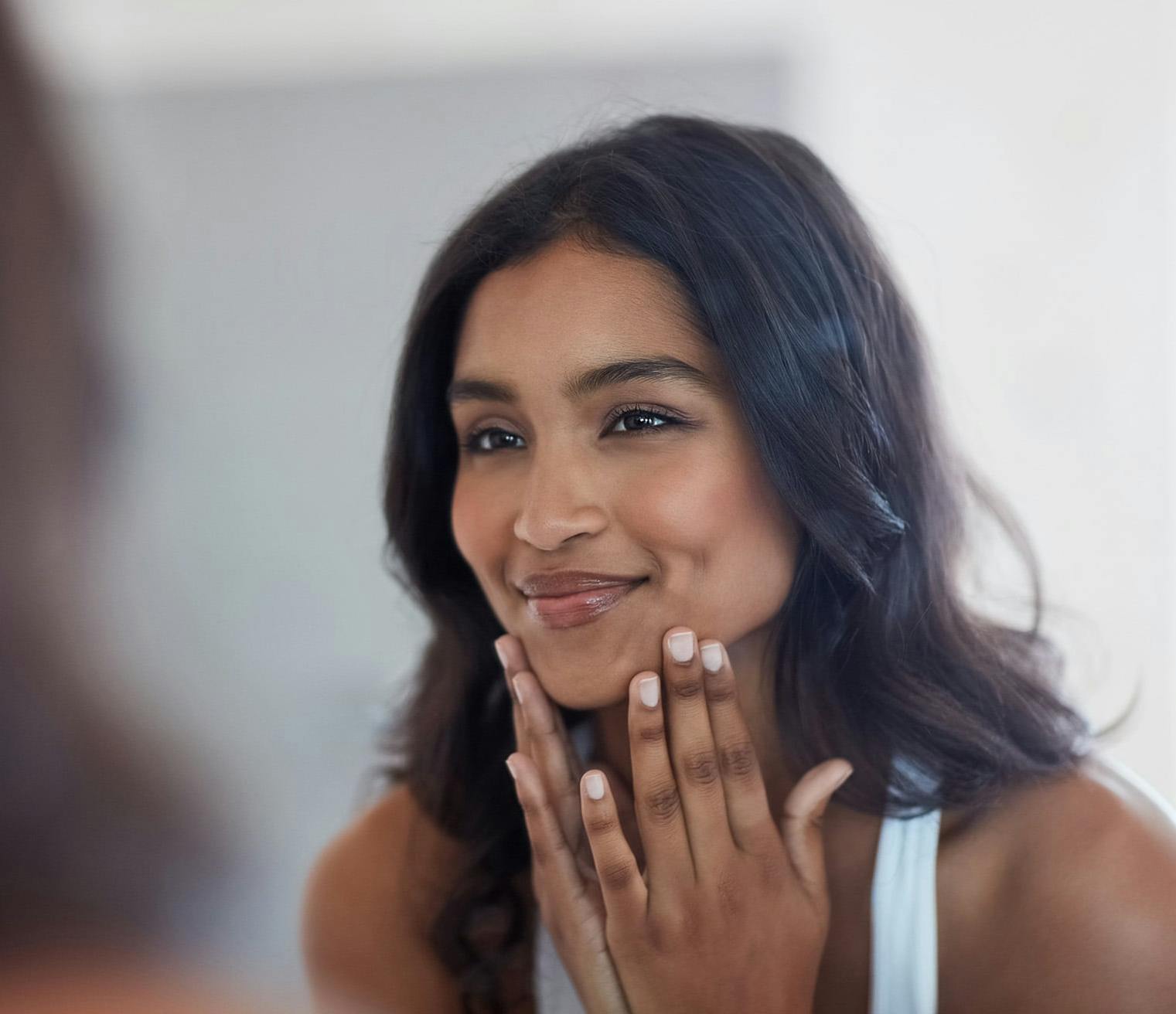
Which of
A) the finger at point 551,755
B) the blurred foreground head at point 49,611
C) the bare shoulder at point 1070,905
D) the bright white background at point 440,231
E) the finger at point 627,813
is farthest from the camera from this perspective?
the bright white background at point 440,231

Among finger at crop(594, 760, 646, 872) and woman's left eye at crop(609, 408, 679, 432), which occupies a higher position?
woman's left eye at crop(609, 408, 679, 432)

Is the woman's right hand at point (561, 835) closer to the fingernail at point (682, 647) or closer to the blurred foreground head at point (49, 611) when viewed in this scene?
the fingernail at point (682, 647)

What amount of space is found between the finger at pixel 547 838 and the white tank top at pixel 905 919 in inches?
6.7

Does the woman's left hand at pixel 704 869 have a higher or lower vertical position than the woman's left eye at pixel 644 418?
lower

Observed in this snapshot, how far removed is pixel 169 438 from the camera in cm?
210

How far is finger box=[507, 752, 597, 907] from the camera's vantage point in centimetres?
102

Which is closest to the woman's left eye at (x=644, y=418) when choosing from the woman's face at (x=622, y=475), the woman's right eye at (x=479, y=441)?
the woman's face at (x=622, y=475)

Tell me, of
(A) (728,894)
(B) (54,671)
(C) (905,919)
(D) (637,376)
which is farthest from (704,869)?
(B) (54,671)

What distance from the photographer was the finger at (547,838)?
1022 millimetres

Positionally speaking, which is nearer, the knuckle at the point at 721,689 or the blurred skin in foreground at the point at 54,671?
the blurred skin in foreground at the point at 54,671

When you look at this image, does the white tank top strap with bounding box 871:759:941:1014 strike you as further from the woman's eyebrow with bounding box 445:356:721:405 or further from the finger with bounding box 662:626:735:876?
the woman's eyebrow with bounding box 445:356:721:405

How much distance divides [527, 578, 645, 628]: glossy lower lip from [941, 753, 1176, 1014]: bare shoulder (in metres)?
0.46

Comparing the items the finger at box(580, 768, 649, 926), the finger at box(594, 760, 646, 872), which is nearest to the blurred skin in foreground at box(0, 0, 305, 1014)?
the finger at box(580, 768, 649, 926)

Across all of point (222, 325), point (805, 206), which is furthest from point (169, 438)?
point (805, 206)
